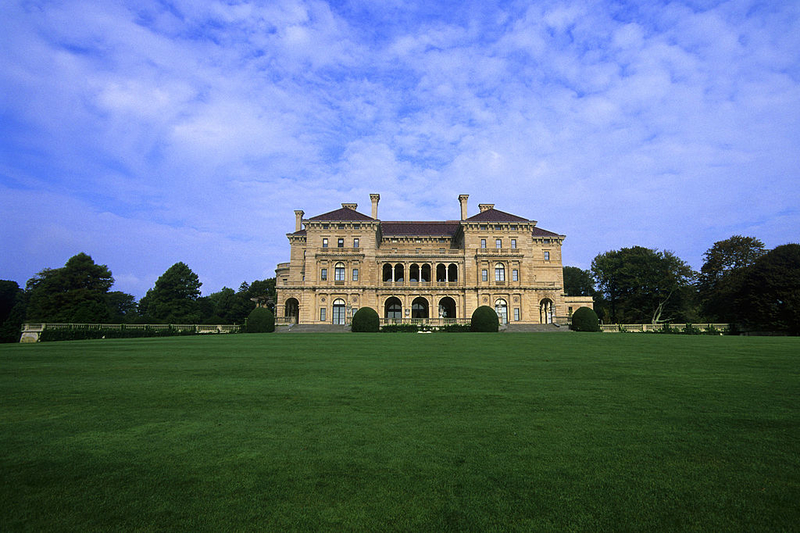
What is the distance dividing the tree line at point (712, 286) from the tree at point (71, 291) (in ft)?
241

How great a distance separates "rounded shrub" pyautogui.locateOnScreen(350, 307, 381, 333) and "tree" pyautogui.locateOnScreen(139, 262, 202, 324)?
36.1m

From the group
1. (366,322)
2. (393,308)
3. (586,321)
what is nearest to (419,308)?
(393,308)

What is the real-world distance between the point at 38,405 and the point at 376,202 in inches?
2340

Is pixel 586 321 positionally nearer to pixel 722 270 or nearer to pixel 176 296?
pixel 722 270

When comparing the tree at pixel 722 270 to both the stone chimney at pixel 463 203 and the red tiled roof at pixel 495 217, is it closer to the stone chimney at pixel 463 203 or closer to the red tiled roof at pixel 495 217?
the red tiled roof at pixel 495 217

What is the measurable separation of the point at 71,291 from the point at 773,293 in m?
82.8

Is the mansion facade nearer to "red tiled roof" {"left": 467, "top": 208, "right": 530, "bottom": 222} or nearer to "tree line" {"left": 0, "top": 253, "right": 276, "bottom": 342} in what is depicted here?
"red tiled roof" {"left": 467, "top": 208, "right": 530, "bottom": 222}

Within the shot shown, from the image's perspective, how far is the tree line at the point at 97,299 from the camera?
176 ft

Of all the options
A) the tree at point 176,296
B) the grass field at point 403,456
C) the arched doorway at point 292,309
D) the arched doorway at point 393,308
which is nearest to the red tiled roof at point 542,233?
the arched doorway at point 393,308

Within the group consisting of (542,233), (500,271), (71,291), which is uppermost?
(542,233)

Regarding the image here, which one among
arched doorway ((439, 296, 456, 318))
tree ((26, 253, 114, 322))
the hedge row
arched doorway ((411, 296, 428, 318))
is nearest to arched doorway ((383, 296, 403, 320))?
arched doorway ((411, 296, 428, 318))

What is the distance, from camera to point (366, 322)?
4200cm

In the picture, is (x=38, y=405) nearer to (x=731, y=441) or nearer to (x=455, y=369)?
(x=455, y=369)

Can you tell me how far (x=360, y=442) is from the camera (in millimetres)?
4617
